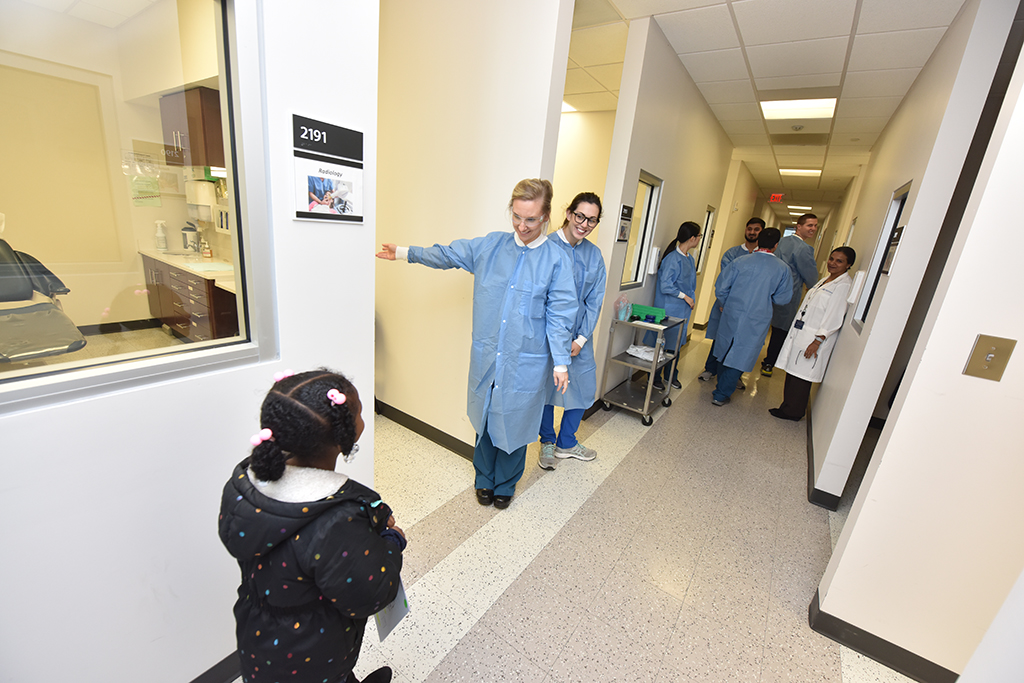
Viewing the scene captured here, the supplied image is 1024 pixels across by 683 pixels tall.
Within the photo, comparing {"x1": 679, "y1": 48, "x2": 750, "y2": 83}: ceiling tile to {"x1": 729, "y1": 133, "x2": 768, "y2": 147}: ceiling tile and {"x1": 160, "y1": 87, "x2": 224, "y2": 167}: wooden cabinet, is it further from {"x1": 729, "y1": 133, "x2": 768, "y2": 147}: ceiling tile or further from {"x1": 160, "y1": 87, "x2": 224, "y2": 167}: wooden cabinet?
{"x1": 160, "y1": 87, "x2": 224, "y2": 167}: wooden cabinet

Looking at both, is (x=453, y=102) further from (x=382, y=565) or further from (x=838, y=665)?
(x=838, y=665)

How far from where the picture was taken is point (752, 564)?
6.48 feet

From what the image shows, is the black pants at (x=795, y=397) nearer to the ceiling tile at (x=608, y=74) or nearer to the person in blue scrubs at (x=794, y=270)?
the person in blue scrubs at (x=794, y=270)

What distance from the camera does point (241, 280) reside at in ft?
3.74

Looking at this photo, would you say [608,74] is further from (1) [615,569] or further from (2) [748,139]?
(1) [615,569]

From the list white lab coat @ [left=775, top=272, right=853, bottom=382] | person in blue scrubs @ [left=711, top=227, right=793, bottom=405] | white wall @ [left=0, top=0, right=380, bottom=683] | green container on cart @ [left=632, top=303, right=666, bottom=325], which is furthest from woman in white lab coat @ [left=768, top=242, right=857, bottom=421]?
white wall @ [left=0, top=0, right=380, bottom=683]

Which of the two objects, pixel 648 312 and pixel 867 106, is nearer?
pixel 648 312

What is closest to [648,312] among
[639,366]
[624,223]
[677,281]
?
[639,366]

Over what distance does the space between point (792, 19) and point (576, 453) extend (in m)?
2.99

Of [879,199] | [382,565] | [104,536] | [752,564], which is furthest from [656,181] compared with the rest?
[104,536]

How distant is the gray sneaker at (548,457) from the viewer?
2598 mm

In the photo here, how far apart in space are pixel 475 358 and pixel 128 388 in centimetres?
127

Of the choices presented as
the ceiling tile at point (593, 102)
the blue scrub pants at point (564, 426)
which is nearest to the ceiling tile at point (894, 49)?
the ceiling tile at point (593, 102)

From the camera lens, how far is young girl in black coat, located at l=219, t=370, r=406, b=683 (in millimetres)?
751
